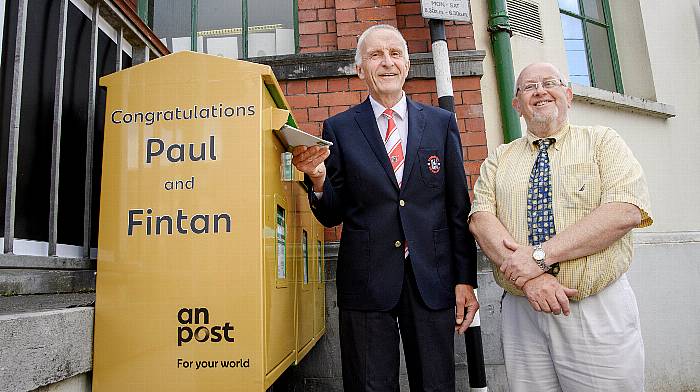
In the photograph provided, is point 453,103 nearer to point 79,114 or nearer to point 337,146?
point 337,146

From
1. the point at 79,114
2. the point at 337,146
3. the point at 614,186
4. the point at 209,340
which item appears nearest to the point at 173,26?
the point at 79,114

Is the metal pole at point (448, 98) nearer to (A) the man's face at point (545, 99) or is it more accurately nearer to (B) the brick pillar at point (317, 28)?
(B) the brick pillar at point (317, 28)

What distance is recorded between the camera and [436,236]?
6.60 feet

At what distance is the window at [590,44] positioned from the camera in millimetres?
5148

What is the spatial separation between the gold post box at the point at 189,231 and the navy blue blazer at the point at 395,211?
353mm

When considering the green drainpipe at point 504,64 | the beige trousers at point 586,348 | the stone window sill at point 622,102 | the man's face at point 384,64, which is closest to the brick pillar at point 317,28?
the green drainpipe at point 504,64

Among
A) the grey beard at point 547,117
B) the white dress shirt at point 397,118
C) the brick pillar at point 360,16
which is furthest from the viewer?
the brick pillar at point 360,16

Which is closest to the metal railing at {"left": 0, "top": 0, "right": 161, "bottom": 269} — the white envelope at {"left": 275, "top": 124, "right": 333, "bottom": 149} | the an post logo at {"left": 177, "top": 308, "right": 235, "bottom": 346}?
the an post logo at {"left": 177, "top": 308, "right": 235, "bottom": 346}

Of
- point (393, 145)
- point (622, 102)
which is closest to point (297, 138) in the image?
point (393, 145)

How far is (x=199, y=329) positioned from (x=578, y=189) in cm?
149

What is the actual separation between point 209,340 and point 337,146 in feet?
3.21

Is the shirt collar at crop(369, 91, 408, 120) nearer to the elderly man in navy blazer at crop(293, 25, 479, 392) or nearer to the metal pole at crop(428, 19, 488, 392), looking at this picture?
the elderly man in navy blazer at crop(293, 25, 479, 392)

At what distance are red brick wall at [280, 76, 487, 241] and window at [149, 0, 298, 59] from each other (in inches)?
23.8

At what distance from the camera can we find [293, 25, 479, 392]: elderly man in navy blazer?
1937mm
